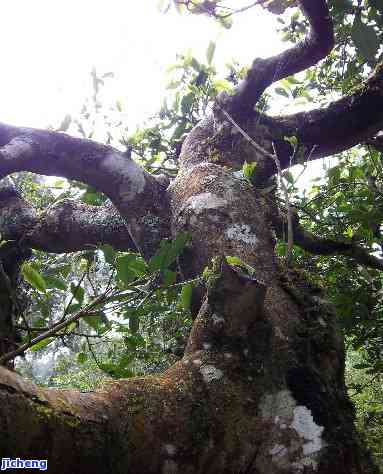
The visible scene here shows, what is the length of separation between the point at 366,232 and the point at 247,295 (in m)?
1.55

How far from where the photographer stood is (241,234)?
1.56 meters

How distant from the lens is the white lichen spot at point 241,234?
155 cm

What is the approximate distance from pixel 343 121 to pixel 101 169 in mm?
1341

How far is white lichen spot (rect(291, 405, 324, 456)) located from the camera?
3.20 ft

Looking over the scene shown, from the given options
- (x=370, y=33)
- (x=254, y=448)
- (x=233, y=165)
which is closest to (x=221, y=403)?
(x=254, y=448)

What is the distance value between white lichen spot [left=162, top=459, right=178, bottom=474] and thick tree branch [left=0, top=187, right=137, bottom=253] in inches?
56.8

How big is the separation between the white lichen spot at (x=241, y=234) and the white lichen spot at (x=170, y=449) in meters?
0.80

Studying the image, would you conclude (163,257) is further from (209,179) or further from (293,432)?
(209,179)

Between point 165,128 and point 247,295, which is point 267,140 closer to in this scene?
point 165,128

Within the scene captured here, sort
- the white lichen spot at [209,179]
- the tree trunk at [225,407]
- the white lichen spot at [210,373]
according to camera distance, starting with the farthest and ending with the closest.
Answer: the white lichen spot at [209,179]
the white lichen spot at [210,373]
the tree trunk at [225,407]

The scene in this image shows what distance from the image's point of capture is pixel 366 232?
2.39 metres

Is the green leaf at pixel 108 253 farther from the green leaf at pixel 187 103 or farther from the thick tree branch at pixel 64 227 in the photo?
the green leaf at pixel 187 103

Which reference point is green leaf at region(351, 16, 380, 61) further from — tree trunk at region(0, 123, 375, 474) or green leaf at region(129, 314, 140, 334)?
green leaf at region(129, 314, 140, 334)

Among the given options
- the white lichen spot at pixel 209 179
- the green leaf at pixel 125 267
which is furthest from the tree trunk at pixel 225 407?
the white lichen spot at pixel 209 179
